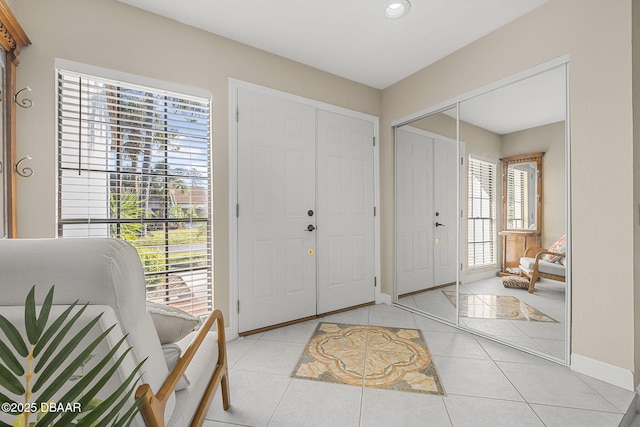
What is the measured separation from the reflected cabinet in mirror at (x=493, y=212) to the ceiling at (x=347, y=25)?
52cm

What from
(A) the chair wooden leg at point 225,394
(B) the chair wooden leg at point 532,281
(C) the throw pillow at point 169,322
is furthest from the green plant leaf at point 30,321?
(B) the chair wooden leg at point 532,281

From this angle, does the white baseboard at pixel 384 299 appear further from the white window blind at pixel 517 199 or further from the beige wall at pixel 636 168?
the beige wall at pixel 636 168

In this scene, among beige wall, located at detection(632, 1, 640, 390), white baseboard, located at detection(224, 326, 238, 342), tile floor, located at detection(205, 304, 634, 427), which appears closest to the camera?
tile floor, located at detection(205, 304, 634, 427)

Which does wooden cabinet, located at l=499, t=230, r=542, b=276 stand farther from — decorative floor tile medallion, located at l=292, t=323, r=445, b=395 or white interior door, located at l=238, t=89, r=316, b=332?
white interior door, located at l=238, t=89, r=316, b=332

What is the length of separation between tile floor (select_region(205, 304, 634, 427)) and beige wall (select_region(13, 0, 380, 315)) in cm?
86

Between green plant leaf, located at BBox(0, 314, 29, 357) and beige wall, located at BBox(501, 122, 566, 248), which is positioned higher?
beige wall, located at BBox(501, 122, 566, 248)

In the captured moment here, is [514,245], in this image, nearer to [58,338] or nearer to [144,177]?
[58,338]

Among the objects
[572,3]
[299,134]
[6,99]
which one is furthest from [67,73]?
[572,3]

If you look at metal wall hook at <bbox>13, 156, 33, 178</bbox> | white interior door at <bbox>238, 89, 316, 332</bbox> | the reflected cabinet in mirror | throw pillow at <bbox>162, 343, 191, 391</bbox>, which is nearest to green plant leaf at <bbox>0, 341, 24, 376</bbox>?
throw pillow at <bbox>162, 343, 191, 391</bbox>

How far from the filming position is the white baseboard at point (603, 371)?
1788 mm

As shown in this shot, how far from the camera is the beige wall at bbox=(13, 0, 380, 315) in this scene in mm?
1858

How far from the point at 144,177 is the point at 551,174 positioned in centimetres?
302

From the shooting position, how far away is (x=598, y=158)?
1.91m

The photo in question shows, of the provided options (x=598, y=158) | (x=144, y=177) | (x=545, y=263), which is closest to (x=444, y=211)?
(x=545, y=263)
